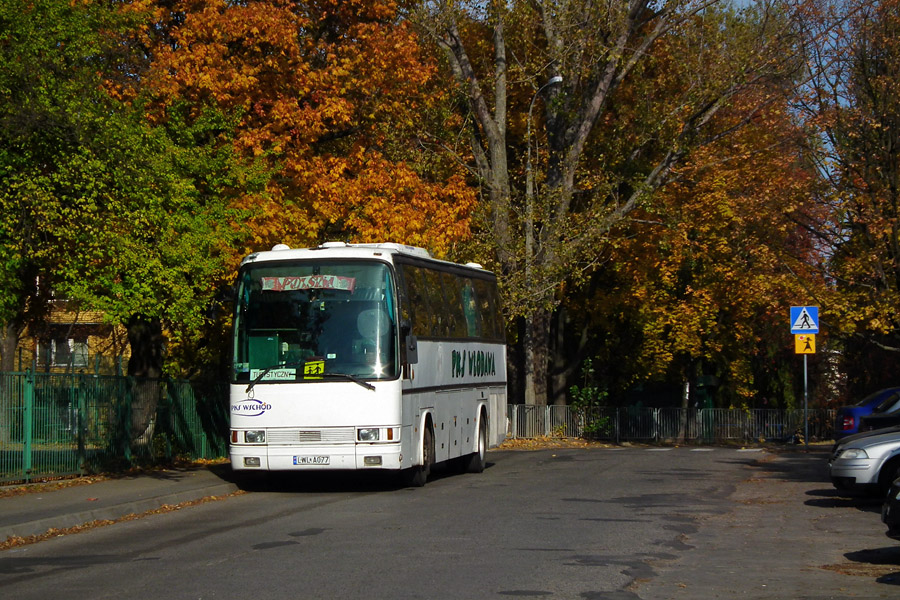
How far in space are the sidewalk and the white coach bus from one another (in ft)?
3.64

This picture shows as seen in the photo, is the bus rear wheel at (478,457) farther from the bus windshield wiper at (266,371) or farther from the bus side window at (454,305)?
the bus windshield wiper at (266,371)

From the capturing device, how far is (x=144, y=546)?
12422 mm

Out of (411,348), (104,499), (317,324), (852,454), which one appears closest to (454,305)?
(411,348)

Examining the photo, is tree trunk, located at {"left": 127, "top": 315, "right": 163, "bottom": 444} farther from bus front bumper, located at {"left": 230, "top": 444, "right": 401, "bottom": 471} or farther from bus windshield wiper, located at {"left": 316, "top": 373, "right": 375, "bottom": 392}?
bus windshield wiper, located at {"left": 316, "top": 373, "right": 375, "bottom": 392}

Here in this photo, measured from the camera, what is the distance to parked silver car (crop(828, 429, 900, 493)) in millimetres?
15648

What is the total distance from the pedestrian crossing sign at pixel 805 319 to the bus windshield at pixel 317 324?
14.0m

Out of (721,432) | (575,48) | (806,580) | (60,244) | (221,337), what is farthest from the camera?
(721,432)

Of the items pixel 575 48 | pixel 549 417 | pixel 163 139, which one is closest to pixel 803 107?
pixel 575 48

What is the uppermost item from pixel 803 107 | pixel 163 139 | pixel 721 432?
pixel 803 107

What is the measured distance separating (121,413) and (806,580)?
14469 mm

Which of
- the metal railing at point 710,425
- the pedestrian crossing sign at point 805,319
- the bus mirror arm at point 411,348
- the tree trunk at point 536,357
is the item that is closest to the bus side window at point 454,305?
the bus mirror arm at point 411,348

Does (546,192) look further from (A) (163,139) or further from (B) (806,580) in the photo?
(B) (806,580)

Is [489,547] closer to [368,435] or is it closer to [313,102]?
[368,435]

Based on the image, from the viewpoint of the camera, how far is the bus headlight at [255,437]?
1775 centimetres
